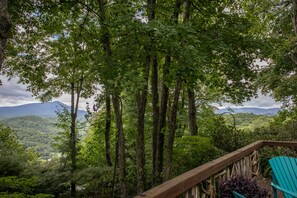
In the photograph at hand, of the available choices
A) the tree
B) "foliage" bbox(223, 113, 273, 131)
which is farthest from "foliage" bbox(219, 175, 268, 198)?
Answer: "foliage" bbox(223, 113, 273, 131)

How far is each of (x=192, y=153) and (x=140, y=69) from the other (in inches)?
118

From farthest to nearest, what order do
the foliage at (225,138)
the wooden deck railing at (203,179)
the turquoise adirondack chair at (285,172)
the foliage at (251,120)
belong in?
the foliage at (251,120)
the foliage at (225,138)
the turquoise adirondack chair at (285,172)
the wooden deck railing at (203,179)

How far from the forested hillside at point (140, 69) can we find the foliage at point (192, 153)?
0.03 meters

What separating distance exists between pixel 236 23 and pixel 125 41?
342 cm

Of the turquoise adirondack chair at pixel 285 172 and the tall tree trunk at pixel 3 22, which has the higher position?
the tall tree trunk at pixel 3 22

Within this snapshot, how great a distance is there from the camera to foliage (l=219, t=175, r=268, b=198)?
244cm

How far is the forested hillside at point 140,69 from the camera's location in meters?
4.79

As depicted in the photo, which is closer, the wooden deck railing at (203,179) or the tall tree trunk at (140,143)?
the wooden deck railing at (203,179)

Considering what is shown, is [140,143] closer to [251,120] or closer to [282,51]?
[282,51]

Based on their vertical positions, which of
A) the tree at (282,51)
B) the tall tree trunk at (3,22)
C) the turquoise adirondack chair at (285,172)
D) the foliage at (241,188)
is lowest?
the foliage at (241,188)

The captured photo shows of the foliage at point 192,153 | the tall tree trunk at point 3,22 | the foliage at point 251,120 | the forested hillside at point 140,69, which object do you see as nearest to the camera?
the tall tree trunk at point 3,22

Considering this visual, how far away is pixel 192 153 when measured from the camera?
662 cm

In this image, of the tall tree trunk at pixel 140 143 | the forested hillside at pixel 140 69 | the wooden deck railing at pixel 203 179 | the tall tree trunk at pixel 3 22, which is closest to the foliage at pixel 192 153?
the forested hillside at pixel 140 69

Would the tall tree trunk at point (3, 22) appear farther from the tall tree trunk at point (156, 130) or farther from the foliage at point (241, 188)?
the tall tree trunk at point (156, 130)
